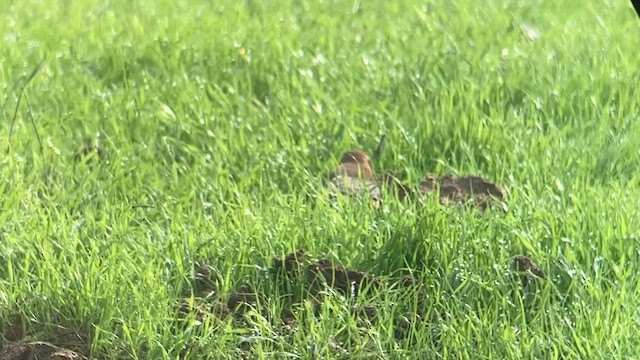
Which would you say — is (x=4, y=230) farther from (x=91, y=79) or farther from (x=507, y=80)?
(x=507, y=80)

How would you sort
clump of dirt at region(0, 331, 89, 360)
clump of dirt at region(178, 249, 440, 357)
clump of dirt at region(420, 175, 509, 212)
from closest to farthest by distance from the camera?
clump of dirt at region(0, 331, 89, 360), clump of dirt at region(178, 249, 440, 357), clump of dirt at region(420, 175, 509, 212)

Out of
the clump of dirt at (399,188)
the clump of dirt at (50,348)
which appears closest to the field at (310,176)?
the clump of dirt at (50,348)

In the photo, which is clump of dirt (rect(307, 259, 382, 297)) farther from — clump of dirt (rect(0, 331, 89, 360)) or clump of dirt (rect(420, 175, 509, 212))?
clump of dirt (rect(0, 331, 89, 360))

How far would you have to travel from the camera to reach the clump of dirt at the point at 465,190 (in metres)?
3.17

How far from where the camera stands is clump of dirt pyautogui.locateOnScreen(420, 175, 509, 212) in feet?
10.4

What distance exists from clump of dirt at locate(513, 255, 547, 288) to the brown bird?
1.80 feet

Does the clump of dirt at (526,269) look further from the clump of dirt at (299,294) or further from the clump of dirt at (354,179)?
the clump of dirt at (354,179)

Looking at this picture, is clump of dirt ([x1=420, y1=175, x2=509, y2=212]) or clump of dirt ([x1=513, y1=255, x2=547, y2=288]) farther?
clump of dirt ([x1=420, y1=175, x2=509, y2=212])

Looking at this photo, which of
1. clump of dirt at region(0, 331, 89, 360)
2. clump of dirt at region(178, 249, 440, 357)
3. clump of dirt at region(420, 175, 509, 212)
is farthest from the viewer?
clump of dirt at region(420, 175, 509, 212)

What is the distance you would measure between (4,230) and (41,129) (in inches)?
33.0

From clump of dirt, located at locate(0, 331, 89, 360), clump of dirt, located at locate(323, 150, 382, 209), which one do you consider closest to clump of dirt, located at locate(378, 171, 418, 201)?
clump of dirt, located at locate(323, 150, 382, 209)

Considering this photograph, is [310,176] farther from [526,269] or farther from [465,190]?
[526,269]

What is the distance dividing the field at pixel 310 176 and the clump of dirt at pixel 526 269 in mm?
16

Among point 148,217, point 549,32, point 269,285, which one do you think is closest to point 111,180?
point 148,217
